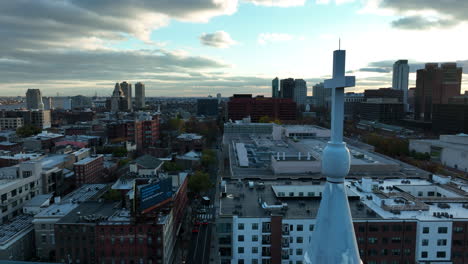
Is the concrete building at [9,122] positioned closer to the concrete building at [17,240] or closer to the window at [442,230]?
the concrete building at [17,240]

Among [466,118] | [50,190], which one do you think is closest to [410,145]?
[466,118]

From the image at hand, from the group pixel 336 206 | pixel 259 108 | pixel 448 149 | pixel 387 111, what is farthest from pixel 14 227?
pixel 387 111

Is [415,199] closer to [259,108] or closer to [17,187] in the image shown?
[17,187]

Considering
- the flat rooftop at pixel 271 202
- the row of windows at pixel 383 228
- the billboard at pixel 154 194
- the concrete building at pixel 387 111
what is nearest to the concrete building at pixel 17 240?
the billboard at pixel 154 194

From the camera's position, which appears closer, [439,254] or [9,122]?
[439,254]

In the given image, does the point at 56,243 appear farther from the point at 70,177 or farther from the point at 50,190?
the point at 70,177
